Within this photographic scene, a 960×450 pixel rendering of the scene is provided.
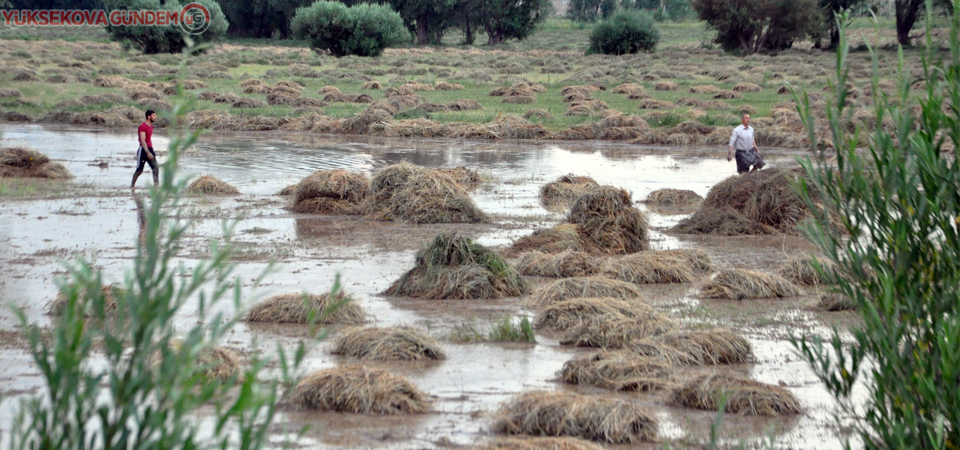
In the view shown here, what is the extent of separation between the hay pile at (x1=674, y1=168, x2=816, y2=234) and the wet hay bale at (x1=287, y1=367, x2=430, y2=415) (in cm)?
1024

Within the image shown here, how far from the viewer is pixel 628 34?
70500mm

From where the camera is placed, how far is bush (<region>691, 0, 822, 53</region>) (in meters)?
65.6

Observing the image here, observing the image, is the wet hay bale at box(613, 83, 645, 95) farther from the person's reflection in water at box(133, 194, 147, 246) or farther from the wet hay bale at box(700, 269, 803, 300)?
the wet hay bale at box(700, 269, 803, 300)

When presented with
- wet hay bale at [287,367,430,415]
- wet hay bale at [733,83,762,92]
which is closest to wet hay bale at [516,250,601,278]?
wet hay bale at [287,367,430,415]

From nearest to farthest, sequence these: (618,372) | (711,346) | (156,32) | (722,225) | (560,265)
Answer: (618,372), (711,346), (560,265), (722,225), (156,32)

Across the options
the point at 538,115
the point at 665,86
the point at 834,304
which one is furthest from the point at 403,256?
the point at 665,86

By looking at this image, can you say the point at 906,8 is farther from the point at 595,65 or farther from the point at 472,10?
the point at 472,10

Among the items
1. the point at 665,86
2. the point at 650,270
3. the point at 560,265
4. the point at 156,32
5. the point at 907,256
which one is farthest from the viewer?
the point at 156,32

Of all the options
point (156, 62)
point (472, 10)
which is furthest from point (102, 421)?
point (472, 10)

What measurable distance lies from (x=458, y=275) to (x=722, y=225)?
6.69m

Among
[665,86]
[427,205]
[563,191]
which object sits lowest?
[563,191]

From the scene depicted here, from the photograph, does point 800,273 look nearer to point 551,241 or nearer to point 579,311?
point 551,241

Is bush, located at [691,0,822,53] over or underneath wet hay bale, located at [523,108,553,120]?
over

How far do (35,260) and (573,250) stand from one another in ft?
23.5
